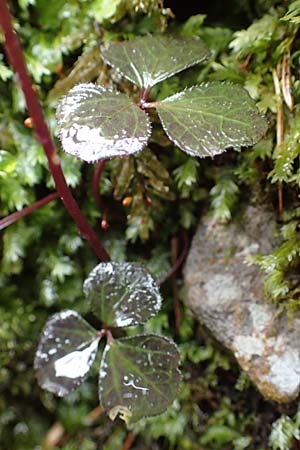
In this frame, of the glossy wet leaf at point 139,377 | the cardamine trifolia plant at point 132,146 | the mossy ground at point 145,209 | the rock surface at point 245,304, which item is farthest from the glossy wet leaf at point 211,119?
the glossy wet leaf at point 139,377

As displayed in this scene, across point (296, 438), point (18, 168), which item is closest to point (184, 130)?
point (18, 168)

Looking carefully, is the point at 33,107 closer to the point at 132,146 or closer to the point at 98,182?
the point at 132,146

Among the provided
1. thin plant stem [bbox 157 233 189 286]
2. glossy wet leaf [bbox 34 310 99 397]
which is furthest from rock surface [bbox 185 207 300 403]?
glossy wet leaf [bbox 34 310 99 397]

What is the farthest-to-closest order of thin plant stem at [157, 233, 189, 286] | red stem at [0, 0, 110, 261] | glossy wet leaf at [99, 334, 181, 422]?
thin plant stem at [157, 233, 189, 286] → glossy wet leaf at [99, 334, 181, 422] → red stem at [0, 0, 110, 261]

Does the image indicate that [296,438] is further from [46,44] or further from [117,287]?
[46,44]

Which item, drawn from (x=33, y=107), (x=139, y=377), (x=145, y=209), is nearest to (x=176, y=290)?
(x=145, y=209)

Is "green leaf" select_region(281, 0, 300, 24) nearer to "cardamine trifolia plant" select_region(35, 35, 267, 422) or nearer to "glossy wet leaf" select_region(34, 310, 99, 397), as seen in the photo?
"cardamine trifolia plant" select_region(35, 35, 267, 422)

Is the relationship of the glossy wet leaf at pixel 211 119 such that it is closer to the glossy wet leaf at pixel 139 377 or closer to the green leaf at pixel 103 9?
the green leaf at pixel 103 9
